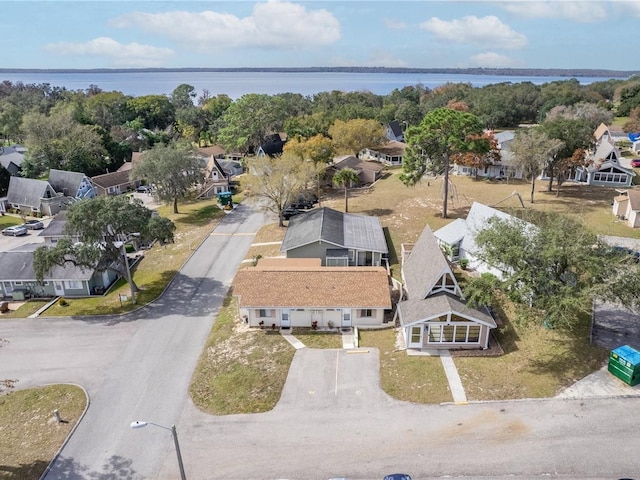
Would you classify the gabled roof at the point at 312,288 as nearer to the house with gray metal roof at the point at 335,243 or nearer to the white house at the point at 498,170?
the house with gray metal roof at the point at 335,243

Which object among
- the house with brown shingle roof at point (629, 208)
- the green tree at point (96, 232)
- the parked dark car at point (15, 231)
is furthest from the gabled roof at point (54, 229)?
the house with brown shingle roof at point (629, 208)

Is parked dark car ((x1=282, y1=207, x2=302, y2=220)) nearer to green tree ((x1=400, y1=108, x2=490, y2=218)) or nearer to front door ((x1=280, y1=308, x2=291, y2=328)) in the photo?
green tree ((x1=400, y1=108, x2=490, y2=218))

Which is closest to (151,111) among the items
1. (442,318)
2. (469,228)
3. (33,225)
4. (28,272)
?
(33,225)

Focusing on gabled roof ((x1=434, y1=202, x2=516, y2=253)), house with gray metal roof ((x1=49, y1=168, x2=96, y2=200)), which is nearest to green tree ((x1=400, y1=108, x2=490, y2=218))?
gabled roof ((x1=434, y1=202, x2=516, y2=253))

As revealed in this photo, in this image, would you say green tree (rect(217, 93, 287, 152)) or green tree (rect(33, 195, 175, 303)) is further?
green tree (rect(217, 93, 287, 152))

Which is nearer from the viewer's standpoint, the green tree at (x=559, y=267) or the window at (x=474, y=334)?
the green tree at (x=559, y=267)

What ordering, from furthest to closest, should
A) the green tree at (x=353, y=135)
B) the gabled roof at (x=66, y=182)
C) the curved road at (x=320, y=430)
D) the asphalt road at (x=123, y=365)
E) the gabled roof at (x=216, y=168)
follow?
the green tree at (x=353, y=135), the gabled roof at (x=216, y=168), the gabled roof at (x=66, y=182), the asphalt road at (x=123, y=365), the curved road at (x=320, y=430)

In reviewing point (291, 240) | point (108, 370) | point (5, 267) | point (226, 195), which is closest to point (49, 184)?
point (226, 195)
